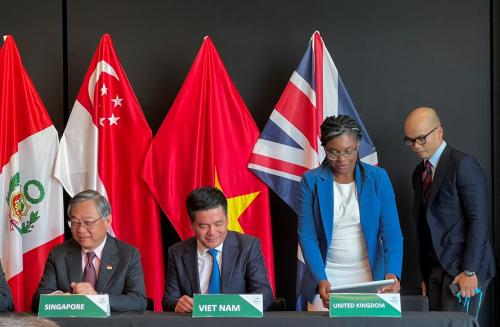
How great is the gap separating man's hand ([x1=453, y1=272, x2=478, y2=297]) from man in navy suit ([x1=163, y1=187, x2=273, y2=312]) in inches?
43.1

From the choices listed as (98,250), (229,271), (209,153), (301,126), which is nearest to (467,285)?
(229,271)

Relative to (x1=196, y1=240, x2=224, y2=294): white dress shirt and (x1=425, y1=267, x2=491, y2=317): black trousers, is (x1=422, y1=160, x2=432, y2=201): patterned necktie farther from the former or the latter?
(x1=196, y1=240, x2=224, y2=294): white dress shirt

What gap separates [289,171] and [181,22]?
1234 mm

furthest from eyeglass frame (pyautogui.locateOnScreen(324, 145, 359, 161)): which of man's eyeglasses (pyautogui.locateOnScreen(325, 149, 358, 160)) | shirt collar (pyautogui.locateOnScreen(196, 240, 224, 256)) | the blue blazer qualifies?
shirt collar (pyautogui.locateOnScreen(196, 240, 224, 256))

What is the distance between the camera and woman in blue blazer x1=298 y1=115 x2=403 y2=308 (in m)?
3.24

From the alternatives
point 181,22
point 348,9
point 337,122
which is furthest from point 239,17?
point 337,122

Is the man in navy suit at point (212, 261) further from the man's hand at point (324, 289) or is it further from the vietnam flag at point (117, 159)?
the vietnam flag at point (117, 159)

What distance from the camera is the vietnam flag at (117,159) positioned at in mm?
4480

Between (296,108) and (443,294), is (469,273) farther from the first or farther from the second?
(296,108)

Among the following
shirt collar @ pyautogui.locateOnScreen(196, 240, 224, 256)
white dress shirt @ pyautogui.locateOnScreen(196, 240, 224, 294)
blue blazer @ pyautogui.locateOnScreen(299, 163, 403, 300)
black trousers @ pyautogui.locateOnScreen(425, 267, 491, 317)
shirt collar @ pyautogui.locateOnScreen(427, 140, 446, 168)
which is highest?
shirt collar @ pyautogui.locateOnScreen(427, 140, 446, 168)

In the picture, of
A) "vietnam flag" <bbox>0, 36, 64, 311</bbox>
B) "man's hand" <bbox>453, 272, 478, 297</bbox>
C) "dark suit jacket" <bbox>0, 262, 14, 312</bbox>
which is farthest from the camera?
"vietnam flag" <bbox>0, 36, 64, 311</bbox>

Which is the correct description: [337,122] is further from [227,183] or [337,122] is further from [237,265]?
[227,183]

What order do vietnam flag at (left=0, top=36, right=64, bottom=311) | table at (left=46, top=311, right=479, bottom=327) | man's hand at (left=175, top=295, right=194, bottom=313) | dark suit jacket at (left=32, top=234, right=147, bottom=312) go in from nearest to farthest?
1. table at (left=46, top=311, right=479, bottom=327)
2. man's hand at (left=175, top=295, right=194, bottom=313)
3. dark suit jacket at (left=32, top=234, right=147, bottom=312)
4. vietnam flag at (left=0, top=36, right=64, bottom=311)

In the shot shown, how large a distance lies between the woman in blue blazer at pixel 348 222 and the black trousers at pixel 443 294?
651mm
